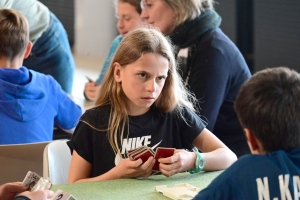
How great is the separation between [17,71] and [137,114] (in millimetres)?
929

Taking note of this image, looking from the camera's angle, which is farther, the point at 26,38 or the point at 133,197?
the point at 26,38

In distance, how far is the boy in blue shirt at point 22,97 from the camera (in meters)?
3.14

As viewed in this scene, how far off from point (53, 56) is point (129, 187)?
7.67ft

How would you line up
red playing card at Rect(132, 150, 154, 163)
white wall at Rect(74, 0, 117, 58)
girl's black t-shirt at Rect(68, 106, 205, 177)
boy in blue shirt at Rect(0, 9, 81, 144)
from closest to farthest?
red playing card at Rect(132, 150, 154, 163) → girl's black t-shirt at Rect(68, 106, 205, 177) → boy in blue shirt at Rect(0, 9, 81, 144) → white wall at Rect(74, 0, 117, 58)

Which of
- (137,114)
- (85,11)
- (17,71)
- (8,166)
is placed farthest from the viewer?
(85,11)

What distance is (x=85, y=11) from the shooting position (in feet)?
26.9

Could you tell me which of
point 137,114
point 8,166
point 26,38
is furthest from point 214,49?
point 8,166

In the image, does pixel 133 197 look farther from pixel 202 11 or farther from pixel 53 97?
pixel 202 11

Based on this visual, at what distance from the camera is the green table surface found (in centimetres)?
205

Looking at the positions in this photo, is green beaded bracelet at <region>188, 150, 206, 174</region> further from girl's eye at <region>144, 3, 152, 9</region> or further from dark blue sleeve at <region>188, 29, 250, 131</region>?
girl's eye at <region>144, 3, 152, 9</region>

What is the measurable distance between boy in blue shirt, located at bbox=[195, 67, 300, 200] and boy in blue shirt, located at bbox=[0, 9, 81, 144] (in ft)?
6.02

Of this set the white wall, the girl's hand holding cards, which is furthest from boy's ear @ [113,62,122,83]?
the white wall

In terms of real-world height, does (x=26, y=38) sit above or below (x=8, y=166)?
above

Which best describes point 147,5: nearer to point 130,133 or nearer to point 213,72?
point 213,72
